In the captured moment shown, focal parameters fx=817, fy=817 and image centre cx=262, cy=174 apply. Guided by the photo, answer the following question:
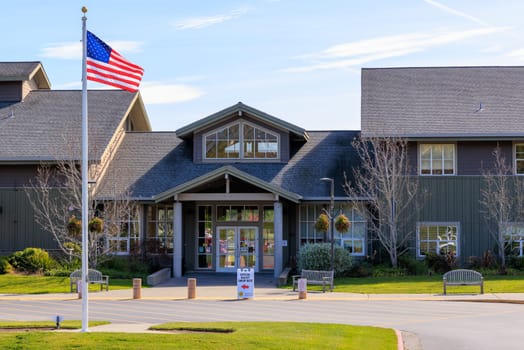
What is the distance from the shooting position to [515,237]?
33719 mm

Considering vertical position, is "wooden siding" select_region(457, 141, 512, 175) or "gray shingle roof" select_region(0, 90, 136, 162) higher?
"gray shingle roof" select_region(0, 90, 136, 162)

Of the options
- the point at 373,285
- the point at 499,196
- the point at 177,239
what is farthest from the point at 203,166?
the point at 499,196

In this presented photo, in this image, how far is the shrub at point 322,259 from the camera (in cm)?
3141

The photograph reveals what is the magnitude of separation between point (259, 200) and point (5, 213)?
1131 cm

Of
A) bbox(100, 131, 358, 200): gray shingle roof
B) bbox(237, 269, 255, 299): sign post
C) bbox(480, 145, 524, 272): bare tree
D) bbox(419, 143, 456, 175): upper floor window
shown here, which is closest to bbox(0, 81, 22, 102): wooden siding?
bbox(100, 131, 358, 200): gray shingle roof

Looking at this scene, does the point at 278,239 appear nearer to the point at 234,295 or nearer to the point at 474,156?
the point at 234,295

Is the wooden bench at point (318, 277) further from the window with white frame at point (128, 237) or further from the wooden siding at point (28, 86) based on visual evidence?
the wooden siding at point (28, 86)

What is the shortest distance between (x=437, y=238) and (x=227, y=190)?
909cm

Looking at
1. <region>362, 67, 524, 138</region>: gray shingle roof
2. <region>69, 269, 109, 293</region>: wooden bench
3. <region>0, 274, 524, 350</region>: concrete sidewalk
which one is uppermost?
<region>362, 67, 524, 138</region>: gray shingle roof

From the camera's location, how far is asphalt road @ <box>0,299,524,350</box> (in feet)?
58.8

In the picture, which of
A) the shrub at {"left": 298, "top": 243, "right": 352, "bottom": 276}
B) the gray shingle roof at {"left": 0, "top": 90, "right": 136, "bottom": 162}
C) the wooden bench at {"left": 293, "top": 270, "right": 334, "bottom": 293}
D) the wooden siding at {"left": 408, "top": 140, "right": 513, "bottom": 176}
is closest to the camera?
the wooden bench at {"left": 293, "top": 270, "right": 334, "bottom": 293}

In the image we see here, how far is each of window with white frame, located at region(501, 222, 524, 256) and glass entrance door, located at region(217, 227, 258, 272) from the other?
1050 cm

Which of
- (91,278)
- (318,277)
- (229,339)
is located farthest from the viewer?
(318,277)

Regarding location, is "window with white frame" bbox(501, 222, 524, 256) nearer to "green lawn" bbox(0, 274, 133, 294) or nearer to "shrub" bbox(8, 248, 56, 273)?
"green lawn" bbox(0, 274, 133, 294)
